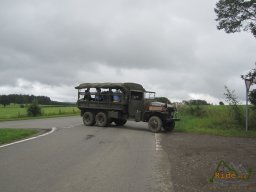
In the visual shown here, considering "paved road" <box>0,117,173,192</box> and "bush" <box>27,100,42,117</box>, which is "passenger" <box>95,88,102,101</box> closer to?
"paved road" <box>0,117,173,192</box>

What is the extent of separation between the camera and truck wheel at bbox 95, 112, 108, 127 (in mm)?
22703

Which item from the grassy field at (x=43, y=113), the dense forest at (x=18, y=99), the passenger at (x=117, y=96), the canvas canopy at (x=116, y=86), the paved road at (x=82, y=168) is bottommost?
the paved road at (x=82, y=168)

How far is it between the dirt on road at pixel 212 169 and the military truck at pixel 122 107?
Answer: 7.78 metres


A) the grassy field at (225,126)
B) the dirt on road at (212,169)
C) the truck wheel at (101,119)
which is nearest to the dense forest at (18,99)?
the truck wheel at (101,119)

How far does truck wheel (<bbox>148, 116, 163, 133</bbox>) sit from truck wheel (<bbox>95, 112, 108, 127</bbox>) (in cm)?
345

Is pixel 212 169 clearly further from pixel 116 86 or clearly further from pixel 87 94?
pixel 87 94

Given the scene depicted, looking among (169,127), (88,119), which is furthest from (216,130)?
(88,119)

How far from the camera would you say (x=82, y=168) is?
28.4 feet

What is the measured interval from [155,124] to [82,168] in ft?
38.6

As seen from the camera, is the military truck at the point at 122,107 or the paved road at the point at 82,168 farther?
the military truck at the point at 122,107

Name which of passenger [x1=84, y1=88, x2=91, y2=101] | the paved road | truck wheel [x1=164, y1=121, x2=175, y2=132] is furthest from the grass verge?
the paved road

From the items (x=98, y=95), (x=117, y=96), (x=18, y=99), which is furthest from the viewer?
(x=18, y=99)

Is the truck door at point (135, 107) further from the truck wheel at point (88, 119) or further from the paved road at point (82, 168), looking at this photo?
the paved road at point (82, 168)

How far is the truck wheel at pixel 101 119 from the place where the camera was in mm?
22703
